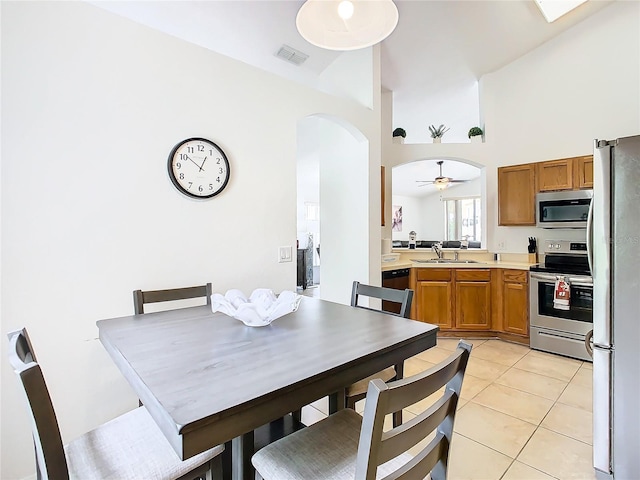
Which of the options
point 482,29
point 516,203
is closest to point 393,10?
point 482,29

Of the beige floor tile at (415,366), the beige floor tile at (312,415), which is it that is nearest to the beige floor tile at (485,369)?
the beige floor tile at (415,366)

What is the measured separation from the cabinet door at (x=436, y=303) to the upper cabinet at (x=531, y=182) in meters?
1.15

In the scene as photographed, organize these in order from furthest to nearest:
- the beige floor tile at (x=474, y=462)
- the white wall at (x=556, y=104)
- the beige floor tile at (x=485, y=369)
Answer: the white wall at (x=556, y=104) < the beige floor tile at (x=485, y=369) < the beige floor tile at (x=474, y=462)

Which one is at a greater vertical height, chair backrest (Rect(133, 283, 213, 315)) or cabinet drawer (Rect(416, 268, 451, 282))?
chair backrest (Rect(133, 283, 213, 315))

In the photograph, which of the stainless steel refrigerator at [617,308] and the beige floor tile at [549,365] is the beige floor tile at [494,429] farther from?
the beige floor tile at [549,365]

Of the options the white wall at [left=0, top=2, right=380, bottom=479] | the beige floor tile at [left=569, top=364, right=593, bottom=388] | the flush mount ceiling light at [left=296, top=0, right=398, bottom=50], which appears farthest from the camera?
the beige floor tile at [left=569, top=364, right=593, bottom=388]

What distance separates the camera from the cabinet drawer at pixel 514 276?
12.0 ft

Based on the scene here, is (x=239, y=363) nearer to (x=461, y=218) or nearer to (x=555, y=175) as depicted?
(x=555, y=175)

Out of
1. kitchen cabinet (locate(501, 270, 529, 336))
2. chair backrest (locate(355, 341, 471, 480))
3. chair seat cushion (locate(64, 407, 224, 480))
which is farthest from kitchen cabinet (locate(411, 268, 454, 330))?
chair seat cushion (locate(64, 407, 224, 480))

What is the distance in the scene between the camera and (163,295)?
180 cm

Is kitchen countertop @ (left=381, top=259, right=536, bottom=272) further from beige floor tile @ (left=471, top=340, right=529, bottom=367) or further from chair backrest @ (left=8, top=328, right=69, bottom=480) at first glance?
chair backrest @ (left=8, top=328, right=69, bottom=480)

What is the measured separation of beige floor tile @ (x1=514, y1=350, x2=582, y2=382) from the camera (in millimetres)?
2930

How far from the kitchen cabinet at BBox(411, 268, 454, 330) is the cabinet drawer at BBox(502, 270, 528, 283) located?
59 cm

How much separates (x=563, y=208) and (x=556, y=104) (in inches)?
51.4
